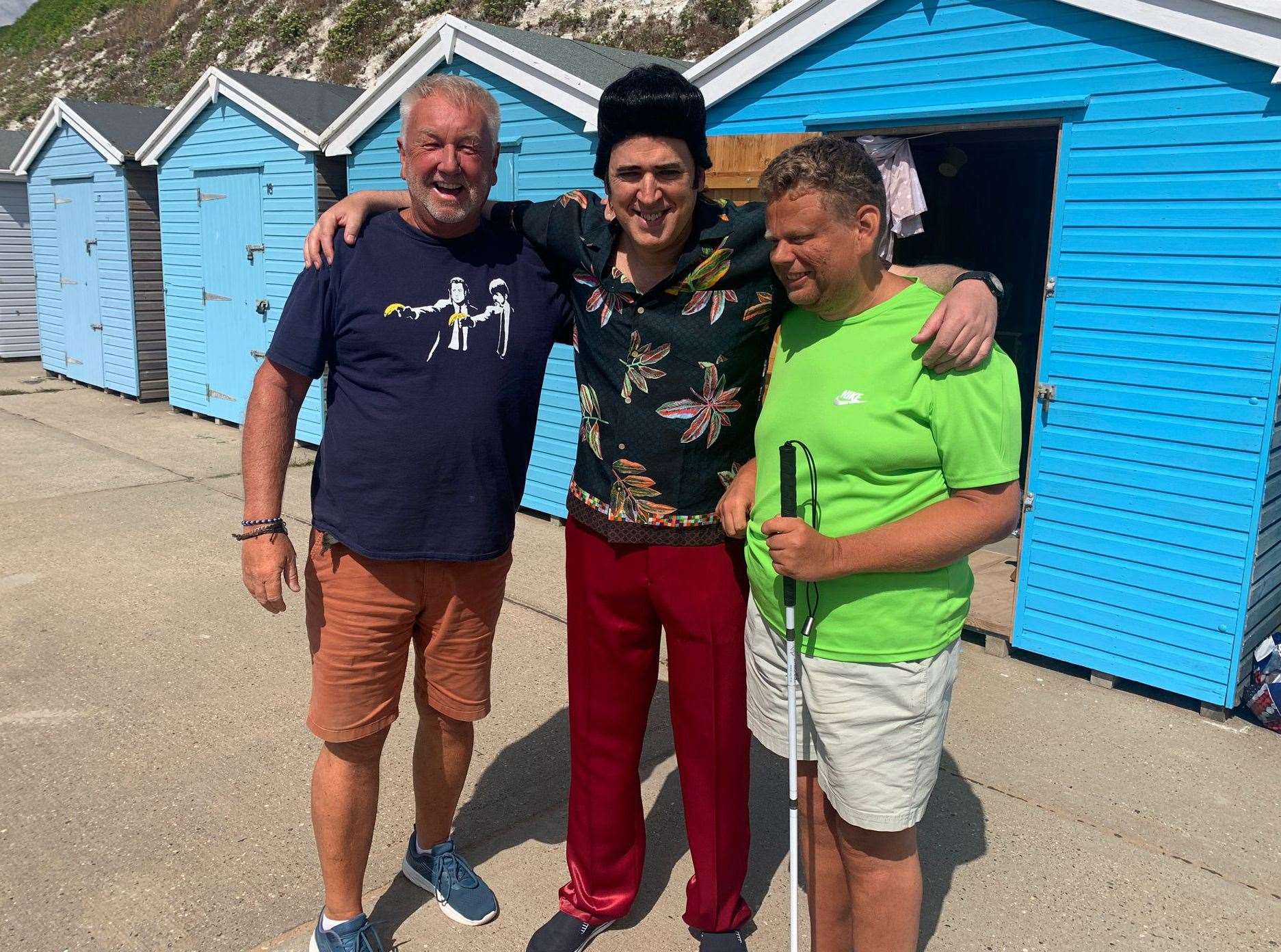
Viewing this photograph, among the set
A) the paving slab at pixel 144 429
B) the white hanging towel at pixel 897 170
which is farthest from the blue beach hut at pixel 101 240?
the white hanging towel at pixel 897 170

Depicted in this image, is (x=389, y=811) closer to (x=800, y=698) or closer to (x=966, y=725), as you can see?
(x=800, y=698)

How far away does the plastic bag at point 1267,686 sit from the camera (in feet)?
13.0

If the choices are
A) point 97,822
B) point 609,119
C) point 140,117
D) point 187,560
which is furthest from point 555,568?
point 140,117

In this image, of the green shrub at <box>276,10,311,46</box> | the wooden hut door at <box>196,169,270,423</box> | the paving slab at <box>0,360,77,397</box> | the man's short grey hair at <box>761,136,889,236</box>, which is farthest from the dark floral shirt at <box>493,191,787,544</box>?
the green shrub at <box>276,10,311,46</box>

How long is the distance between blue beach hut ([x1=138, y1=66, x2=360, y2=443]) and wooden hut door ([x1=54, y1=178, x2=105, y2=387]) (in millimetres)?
1576

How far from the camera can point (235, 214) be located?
30.0 ft

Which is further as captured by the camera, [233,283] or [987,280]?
[233,283]

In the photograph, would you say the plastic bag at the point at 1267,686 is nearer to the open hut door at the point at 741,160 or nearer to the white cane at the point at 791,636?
the white cane at the point at 791,636

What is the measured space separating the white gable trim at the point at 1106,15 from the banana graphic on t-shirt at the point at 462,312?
2940 millimetres

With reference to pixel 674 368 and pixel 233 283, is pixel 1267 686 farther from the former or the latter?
pixel 233 283

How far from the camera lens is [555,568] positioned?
575cm

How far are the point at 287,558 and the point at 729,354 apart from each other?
1.11 m

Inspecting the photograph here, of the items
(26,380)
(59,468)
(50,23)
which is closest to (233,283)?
(59,468)

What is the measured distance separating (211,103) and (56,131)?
3531mm
